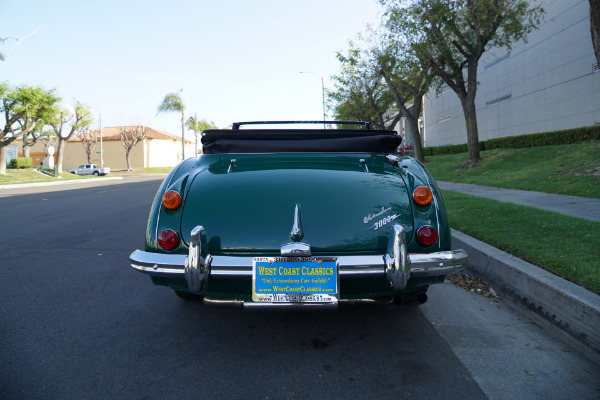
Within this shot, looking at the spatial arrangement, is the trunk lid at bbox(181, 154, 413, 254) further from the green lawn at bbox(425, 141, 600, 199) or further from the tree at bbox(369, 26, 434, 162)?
the tree at bbox(369, 26, 434, 162)

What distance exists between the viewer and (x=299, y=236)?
7.60 ft

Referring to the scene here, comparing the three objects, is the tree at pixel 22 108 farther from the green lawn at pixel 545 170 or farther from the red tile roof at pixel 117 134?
the green lawn at pixel 545 170

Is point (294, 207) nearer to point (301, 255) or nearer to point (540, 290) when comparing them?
point (301, 255)

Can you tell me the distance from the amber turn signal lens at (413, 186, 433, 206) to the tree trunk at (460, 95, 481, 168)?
15.2 meters

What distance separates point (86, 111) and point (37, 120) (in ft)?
27.5

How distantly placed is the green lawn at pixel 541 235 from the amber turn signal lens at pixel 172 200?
2981mm

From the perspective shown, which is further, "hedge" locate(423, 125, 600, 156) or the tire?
"hedge" locate(423, 125, 600, 156)

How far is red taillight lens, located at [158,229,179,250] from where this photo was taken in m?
2.42

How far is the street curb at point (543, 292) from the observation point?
252cm

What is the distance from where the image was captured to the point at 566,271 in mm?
3191

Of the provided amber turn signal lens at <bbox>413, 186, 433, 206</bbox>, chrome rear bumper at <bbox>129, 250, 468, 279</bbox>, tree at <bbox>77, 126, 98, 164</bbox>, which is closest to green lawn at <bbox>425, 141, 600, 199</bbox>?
amber turn signal lens at <bbox>413, 186, 433, 206</bbox>

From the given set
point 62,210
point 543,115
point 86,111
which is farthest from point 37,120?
point 543,115

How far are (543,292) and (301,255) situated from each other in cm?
203

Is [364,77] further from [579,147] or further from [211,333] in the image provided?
[211,333]
